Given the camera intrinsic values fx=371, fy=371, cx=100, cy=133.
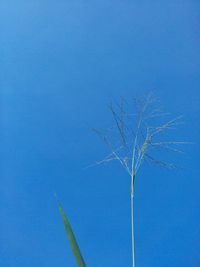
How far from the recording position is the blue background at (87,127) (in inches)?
55.4

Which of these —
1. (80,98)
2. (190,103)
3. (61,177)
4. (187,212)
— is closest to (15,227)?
(61,177)

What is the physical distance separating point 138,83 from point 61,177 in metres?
0.47

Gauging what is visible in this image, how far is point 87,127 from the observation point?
1427 millimetres

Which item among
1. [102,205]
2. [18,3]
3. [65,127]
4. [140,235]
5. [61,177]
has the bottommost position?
[140,235]

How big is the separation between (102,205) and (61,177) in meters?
0.19

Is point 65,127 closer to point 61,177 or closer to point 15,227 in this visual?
point 61,177

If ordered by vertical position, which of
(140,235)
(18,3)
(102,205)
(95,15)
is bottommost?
(140,235)

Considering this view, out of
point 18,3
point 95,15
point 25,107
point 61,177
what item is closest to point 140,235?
point 61,177

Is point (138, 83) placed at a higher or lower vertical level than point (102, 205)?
higher

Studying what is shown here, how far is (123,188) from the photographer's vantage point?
1.43 meters

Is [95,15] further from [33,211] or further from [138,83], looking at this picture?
[33,211]

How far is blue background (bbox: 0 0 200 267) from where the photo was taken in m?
1.41

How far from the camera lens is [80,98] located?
1.43 meters

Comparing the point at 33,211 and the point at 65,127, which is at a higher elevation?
the point at 65,127
